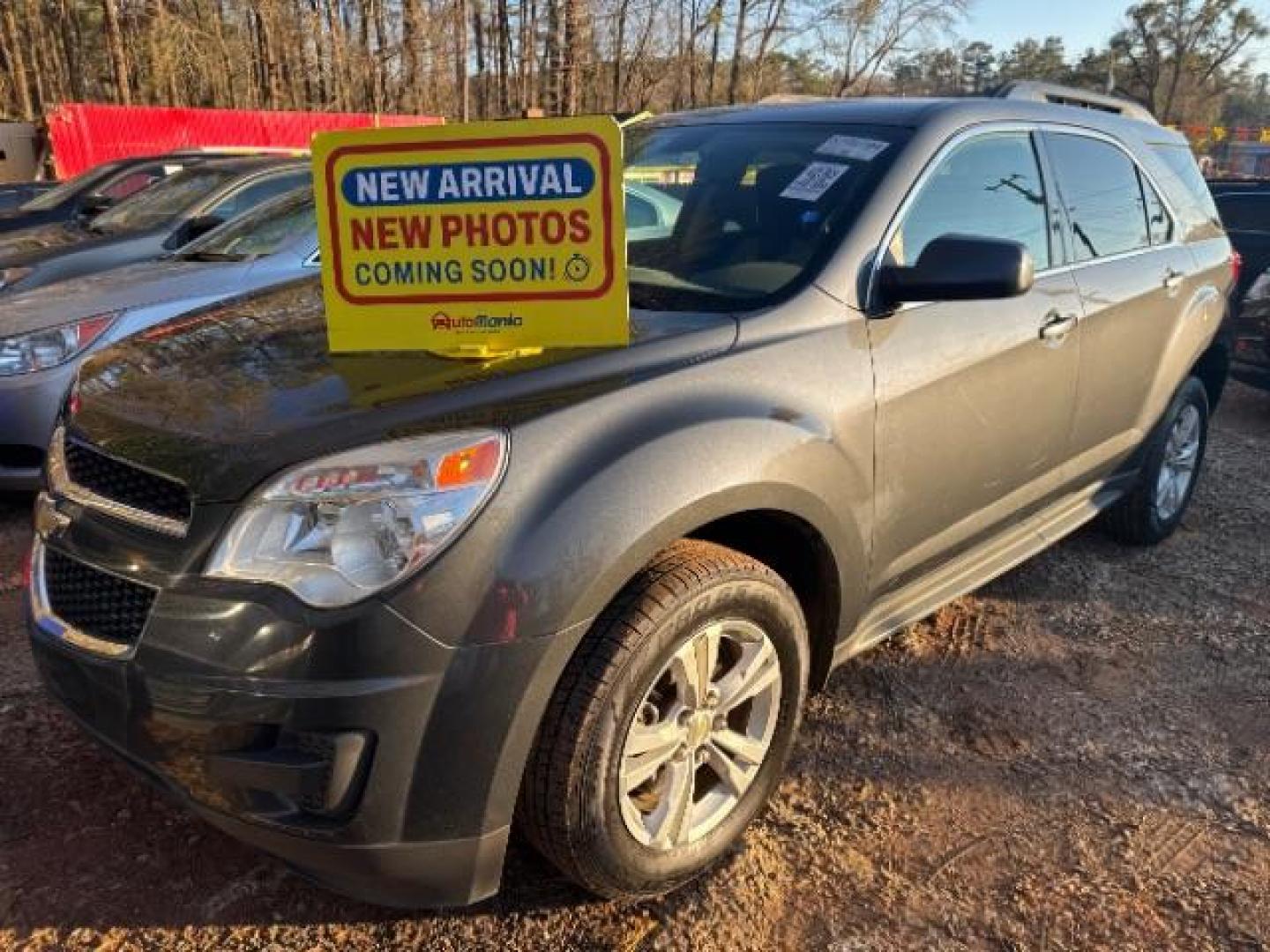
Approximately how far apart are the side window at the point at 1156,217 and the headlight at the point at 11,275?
5.64m

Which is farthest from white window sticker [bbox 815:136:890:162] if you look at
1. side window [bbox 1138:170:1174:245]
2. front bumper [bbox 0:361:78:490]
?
front bumper [bbox 0:361:78:490]

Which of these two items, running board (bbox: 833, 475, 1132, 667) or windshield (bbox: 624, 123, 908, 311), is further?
running board (bbox: 833, 475, 1132, 667)

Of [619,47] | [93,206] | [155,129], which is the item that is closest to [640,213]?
[93,206]

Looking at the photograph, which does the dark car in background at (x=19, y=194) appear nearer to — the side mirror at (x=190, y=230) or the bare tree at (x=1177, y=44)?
the side mirror at (x=190, y=230)

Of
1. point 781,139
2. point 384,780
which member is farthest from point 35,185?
point 384,780

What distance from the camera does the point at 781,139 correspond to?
3025mm

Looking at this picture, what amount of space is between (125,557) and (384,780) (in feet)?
2.21

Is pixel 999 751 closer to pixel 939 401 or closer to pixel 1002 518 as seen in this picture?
pixel 1002 518

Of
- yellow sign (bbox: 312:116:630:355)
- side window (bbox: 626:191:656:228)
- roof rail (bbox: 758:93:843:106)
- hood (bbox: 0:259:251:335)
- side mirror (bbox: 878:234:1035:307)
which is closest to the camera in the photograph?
yellow sign (bbox: 312:116:630:355)

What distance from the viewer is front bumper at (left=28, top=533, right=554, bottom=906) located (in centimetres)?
175

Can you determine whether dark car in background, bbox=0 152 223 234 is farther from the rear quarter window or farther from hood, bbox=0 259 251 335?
the rear quarter window

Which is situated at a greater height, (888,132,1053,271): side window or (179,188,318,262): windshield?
(888,132,1053,271): side window

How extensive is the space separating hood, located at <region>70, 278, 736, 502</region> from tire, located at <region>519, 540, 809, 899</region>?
0.43 m

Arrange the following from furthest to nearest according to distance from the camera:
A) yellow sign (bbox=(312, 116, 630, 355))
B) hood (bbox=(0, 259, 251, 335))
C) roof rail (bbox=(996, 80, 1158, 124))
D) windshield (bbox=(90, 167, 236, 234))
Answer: windshield (bbox=(90, 167, 236, 234))
hood (bbox=(0, 259, 251, 335))
roof rail (bbox=(996, 80, 1158, 124))
yellow sign (bbox=(312, 116, 630, 355))
